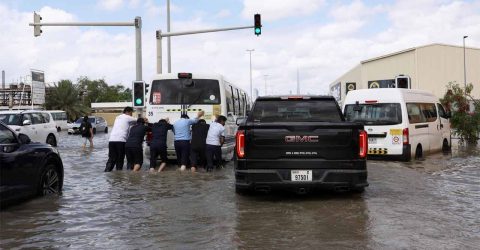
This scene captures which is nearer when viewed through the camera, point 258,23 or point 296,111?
point 296,111

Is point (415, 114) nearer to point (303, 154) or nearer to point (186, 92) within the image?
point (186, 92)

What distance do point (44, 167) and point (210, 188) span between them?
3056mm

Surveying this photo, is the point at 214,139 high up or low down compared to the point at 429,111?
down

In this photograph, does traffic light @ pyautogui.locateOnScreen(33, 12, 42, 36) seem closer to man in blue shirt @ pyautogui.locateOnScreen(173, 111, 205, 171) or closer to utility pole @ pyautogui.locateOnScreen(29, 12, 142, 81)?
utility pole @ pyautogui.locateOnScreen(29, 12, 142, 81)

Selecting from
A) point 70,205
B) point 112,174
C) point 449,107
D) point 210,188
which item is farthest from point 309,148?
point 449,107

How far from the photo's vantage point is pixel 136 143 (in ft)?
42.4

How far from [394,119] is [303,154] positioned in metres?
7.51

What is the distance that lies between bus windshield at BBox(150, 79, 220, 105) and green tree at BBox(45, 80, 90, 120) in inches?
2369

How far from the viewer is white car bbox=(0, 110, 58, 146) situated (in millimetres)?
19656

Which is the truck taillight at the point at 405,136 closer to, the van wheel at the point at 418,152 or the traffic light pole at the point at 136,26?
the van wheel at the point at 418,152

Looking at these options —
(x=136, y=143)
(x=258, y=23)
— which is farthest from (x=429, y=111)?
(x=136, y=143)

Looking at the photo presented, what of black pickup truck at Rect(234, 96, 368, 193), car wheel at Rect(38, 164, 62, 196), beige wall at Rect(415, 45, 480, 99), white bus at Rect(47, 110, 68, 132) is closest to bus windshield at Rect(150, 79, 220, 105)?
car wheel at Rect(38, 164, 62, 196)

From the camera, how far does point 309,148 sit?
805cm

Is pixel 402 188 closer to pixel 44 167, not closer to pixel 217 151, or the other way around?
pixel 217 151
